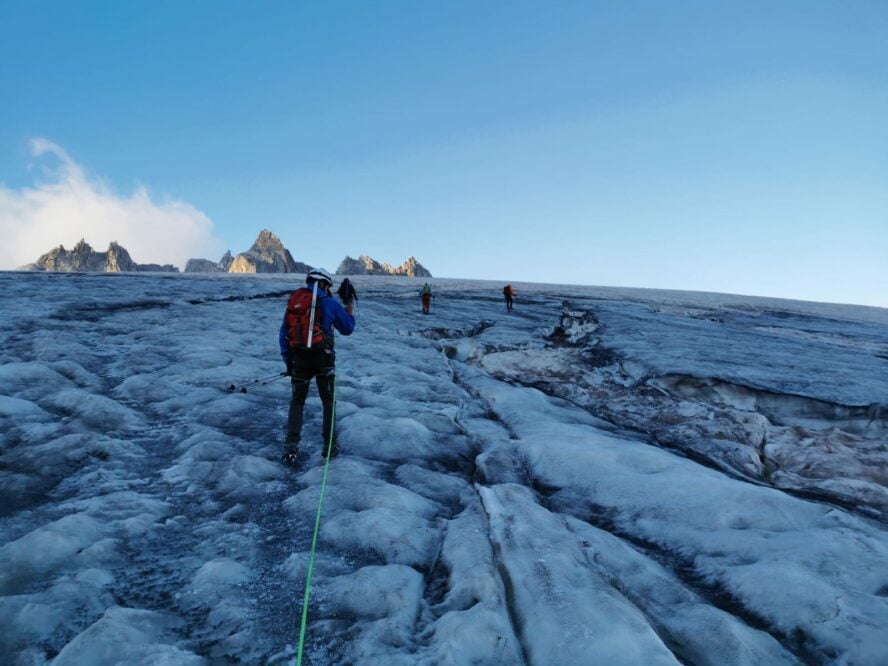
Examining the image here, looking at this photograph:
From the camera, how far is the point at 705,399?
→ 9797 mm

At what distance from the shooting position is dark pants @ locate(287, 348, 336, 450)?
6.22 metres

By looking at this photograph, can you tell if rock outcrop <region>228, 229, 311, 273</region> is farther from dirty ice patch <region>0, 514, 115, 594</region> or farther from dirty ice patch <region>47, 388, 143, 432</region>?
dirty ice patch <region>0, 514, 115, 594</region>

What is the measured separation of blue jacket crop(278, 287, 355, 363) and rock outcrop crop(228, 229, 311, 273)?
113 metres

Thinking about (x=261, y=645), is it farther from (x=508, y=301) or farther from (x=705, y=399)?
(x=508, y=301)

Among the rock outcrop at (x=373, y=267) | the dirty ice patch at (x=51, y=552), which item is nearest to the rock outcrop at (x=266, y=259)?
the rock outcrop at (x=373, y=267)

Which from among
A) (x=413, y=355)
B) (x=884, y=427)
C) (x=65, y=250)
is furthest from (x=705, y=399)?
(x=65, y=250)

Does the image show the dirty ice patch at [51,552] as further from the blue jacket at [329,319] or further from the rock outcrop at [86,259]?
the rock outcrop at [86,259]

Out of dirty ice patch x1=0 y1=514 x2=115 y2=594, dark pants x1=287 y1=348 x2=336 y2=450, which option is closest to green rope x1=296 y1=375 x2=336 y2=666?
dark pants x1=287 y1=348 x2=336 y2=450

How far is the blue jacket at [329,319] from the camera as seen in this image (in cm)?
641

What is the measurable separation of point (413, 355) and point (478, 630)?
909 cm

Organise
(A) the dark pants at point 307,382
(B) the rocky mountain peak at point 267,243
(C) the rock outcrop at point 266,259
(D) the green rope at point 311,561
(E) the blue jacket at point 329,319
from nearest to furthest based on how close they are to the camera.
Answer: (D) the green rope at point 311,561, (A) the dark pants at point 307,382, (E) the blue jacket at point 329,319, (C) the rock outcrop at point 266,259, (B) the rocky mountain peak at point 267,243

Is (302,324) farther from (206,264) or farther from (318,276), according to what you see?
(206,264)

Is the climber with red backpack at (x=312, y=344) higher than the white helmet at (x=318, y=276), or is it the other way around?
the white helmet at (x=318, y=276)

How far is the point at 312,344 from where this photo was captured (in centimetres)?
625
